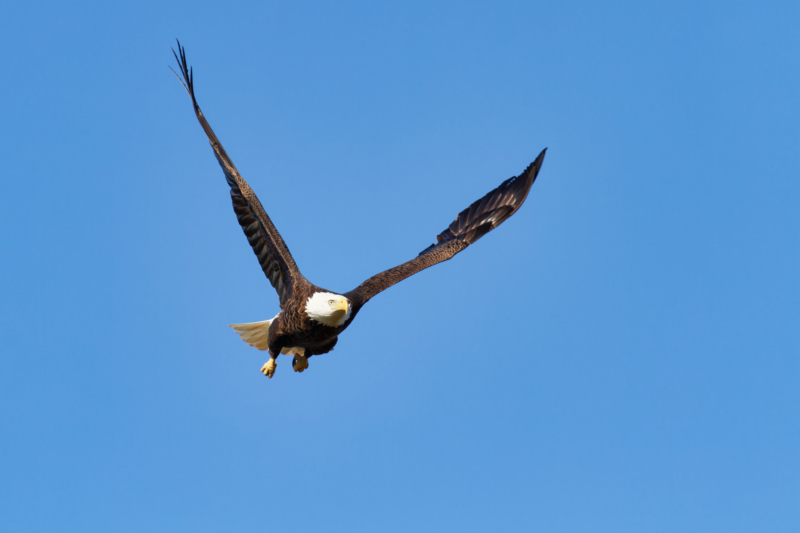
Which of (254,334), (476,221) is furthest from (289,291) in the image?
(476,221)

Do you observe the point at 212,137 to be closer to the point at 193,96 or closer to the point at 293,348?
the point at 193,96

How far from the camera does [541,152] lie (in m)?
11.7

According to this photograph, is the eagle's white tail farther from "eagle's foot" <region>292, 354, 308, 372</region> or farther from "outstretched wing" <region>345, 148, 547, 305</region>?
"outstretched wing" <region>345, 148, 547, 305</region>

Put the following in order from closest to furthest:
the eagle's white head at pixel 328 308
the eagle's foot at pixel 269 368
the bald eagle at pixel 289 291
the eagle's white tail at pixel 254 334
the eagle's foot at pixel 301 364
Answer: the eagle's white head at pixel 328 308, the bald eagle at pixel 289 291, the eagle's foot at pixel 269 368, the eagle's foot at pixel 301 364, the eagle's white tail at pixel 254 334

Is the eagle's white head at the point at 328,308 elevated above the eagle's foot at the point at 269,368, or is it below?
below

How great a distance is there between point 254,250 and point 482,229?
3.56m

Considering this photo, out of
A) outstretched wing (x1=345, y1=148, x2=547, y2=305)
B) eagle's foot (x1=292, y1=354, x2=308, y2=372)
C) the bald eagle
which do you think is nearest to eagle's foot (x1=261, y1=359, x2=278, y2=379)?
the bald eagle

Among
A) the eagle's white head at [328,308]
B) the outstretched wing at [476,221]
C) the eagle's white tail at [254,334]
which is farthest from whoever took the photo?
the eagle's white tail at [254,334]

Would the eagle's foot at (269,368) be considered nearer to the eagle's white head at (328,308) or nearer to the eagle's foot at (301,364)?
the eagle's foot at (301,364)

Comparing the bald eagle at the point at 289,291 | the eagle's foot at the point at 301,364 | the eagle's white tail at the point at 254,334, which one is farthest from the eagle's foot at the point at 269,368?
the eagle's white tail at the point at 254,334

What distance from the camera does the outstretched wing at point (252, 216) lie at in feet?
29.8

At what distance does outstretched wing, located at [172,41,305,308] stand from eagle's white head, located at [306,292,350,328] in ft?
1.78

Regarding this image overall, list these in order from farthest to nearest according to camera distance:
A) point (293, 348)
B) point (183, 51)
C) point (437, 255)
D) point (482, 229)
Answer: point (482, 229), point (437, 255), point (293, 348), point (183, 51)

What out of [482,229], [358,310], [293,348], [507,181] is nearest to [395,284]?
[358,310]
